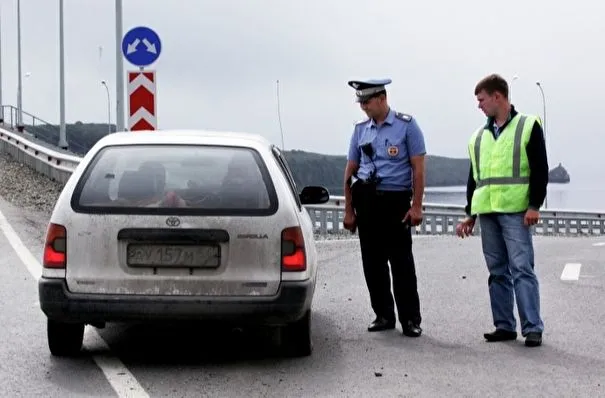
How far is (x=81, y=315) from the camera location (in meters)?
6.56

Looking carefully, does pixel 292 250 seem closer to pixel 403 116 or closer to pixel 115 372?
pixel 115 372

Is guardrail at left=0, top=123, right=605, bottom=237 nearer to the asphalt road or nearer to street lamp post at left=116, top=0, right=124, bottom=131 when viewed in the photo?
street lamp post at left=116, top=0, right=124, bottom=131

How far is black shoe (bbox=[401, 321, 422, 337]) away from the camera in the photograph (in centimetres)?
801

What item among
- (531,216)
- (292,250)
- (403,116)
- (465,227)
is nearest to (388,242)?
(465,227)

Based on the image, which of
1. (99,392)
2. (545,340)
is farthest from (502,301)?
(99,392)

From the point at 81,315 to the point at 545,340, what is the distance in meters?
3.28

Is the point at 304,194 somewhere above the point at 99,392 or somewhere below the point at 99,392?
above

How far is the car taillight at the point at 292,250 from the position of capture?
6.66m

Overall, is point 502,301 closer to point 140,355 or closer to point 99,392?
point 140,355

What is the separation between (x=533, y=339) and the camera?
A: 24.8 ft

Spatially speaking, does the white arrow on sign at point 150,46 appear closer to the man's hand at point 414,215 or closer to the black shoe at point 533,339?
the man's hand at point 414,215

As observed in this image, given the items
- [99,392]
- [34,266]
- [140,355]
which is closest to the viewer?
[99,392]

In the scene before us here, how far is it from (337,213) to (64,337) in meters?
17.2

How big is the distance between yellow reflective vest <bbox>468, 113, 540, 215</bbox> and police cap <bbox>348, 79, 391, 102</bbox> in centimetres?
79
